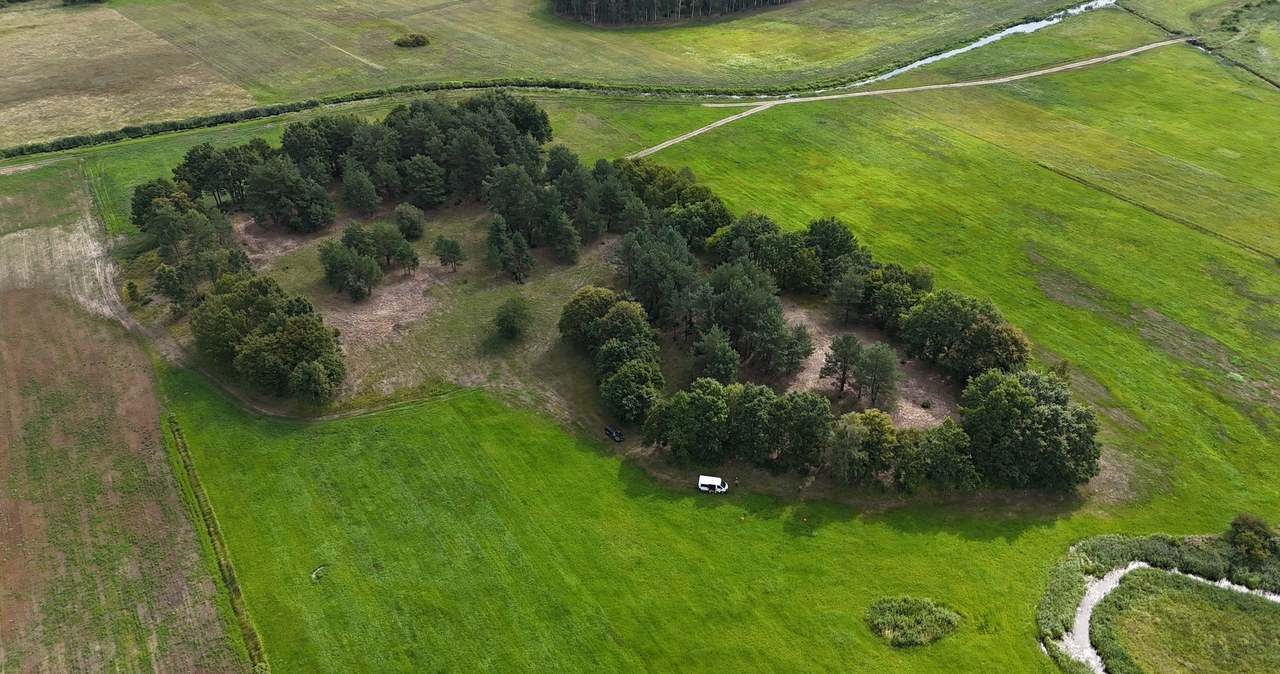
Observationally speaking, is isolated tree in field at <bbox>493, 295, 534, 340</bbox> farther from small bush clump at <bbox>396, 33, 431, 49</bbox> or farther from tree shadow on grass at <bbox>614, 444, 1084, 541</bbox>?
small bush clump at <bbox>396, 33, 431, 49</bbox>

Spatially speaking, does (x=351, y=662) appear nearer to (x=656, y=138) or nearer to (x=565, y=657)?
(x=565, y=657)

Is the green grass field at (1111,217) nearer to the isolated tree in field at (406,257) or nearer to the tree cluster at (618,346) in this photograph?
the tree cluster at (618,346)

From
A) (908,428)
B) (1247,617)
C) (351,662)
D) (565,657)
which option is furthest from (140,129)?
(1247,617)

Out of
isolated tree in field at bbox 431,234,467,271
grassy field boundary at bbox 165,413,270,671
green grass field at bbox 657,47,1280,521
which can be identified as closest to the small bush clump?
green grass field at bbox 657,47,1280,521

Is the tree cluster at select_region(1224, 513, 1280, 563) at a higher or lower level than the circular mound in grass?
higher

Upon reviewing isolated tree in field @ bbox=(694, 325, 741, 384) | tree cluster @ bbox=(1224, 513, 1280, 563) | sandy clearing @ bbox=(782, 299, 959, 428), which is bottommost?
tree cluster @ bbox=(1224, 513, 1280, 563)

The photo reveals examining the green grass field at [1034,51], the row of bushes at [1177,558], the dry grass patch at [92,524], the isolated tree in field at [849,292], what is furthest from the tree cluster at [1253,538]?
the green grass field at [1034,51]

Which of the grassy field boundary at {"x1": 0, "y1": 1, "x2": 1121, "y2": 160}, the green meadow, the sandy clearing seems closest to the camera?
the sandy clearing

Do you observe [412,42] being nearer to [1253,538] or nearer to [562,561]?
[562,561]
